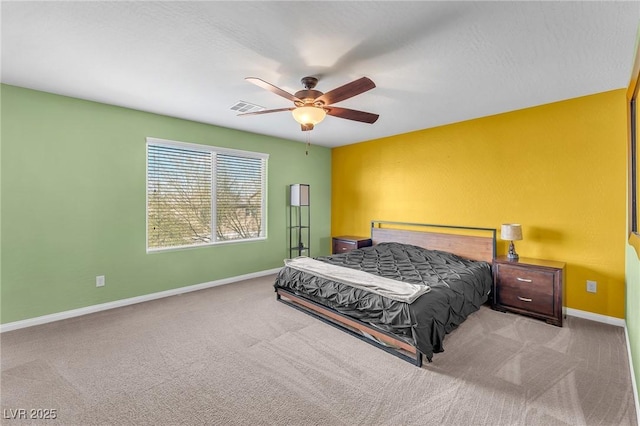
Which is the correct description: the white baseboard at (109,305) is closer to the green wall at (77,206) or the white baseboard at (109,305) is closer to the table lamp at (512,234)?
the green wall at (77,206)

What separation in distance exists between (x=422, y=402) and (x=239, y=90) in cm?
321

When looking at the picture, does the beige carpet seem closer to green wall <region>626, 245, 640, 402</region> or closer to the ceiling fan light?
green wall <region>626, 245, 640, 402</region>

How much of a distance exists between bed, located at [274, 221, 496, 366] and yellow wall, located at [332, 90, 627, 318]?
1.10ft

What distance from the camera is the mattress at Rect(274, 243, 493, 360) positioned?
7.77ft

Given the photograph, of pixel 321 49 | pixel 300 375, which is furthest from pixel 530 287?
pixel 321 49

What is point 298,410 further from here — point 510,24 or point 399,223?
point 399,223

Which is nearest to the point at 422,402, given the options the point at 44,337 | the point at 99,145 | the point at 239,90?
the point at 239,90

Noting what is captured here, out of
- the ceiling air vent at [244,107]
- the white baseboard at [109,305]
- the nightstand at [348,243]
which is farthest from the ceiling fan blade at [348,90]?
the white baseboard at [109,305]

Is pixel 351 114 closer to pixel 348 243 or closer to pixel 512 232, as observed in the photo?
pixel 512 232

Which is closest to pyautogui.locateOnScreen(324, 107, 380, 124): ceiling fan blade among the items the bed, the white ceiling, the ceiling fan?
the ceiling fan

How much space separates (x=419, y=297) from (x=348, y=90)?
183 centimetres

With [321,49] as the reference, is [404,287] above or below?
below

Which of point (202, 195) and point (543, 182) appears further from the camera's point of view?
point (202, 195)

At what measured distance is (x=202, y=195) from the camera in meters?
4.36
